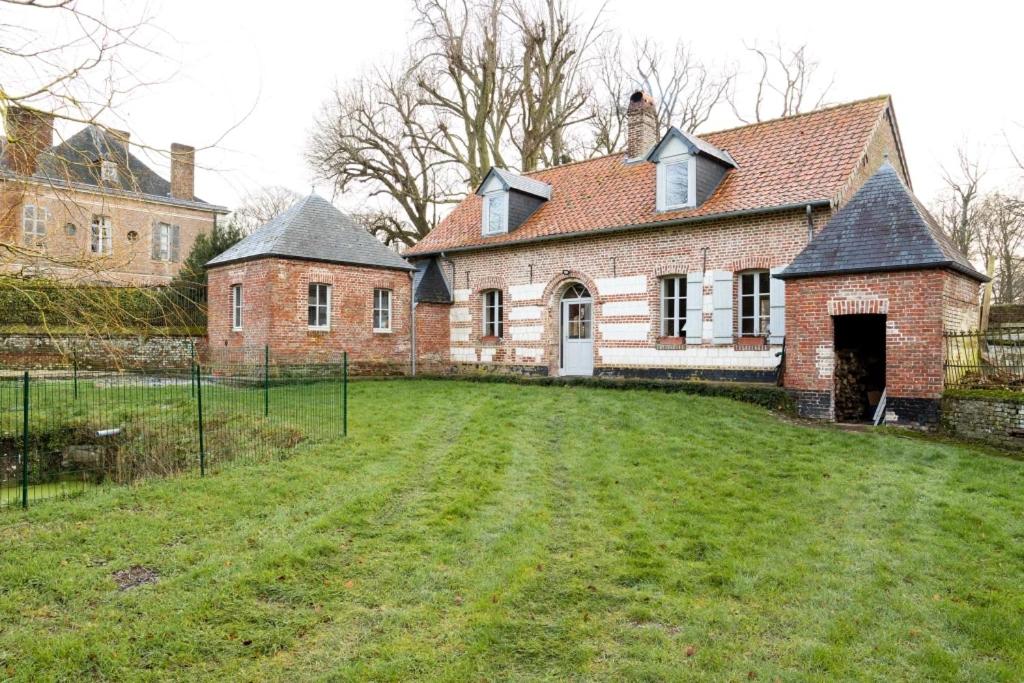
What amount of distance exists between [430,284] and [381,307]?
1687 mm

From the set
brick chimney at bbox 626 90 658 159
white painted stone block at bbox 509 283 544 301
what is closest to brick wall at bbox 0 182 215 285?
white painted stone block at bbox 509 283 544 301

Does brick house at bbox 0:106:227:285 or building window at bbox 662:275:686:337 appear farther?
building window at bbox 662:275:686:337

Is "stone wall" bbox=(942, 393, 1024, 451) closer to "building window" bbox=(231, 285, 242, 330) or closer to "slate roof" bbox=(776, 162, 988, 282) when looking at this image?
"slate roof" bbox=(776, 162, 988, 282)

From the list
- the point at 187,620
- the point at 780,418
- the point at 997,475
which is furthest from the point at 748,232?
the point at 187,620

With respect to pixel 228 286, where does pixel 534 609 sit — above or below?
below

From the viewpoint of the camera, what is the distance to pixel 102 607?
4316 mm

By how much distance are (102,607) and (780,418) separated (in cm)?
1003

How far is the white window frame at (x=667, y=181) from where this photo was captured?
1466 cm

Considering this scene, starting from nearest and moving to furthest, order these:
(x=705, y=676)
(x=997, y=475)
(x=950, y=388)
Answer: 1. (x=705, y=676)
2. (x=997, y=475)
3. (x=950, y=388)

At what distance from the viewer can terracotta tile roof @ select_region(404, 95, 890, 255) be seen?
13.4 meters

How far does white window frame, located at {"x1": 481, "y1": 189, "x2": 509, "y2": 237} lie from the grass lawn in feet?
35.3

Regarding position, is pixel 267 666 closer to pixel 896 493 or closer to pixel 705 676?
pixel 705 676

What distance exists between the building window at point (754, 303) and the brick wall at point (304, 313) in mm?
9205

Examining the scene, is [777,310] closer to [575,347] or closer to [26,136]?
[575,347]
